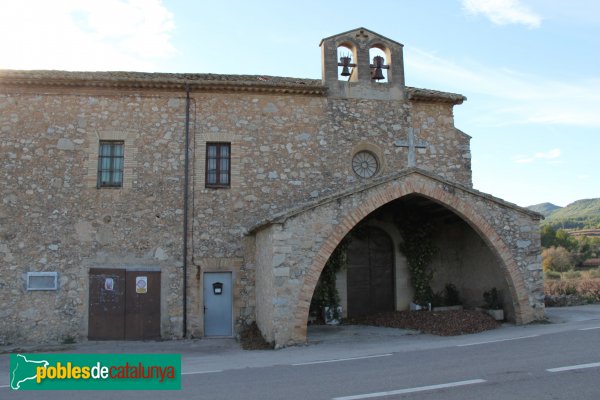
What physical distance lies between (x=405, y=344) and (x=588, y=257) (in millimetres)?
30708

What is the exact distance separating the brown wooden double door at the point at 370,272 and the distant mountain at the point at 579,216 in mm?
52073

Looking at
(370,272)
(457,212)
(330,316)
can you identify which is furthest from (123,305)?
(457,212)

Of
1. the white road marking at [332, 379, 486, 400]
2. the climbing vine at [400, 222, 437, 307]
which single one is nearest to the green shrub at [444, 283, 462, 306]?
the climbing vine at [400, 222, 437, 307]

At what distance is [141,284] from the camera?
11.8 metres

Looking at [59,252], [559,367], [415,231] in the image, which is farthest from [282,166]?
[559,367]

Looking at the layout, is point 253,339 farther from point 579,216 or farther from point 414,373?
point 579,216

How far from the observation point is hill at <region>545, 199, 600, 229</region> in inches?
2469

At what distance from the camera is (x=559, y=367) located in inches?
A: 272

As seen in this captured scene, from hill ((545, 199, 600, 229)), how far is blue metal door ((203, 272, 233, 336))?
55915 millimetres

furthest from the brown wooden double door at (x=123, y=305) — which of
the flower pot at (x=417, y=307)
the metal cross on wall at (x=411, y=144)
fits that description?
the metal cross on wall at (x=411, y=144)

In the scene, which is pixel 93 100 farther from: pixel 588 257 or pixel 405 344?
pixel 588 257

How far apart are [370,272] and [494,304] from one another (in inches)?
127

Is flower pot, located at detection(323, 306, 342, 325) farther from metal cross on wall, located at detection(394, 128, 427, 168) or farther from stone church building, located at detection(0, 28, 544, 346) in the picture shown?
metal cross on wall, located at detection(394, 128, 427, 168)

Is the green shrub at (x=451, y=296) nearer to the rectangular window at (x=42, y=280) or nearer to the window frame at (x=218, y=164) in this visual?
the window frame at (x=218, y=164)
